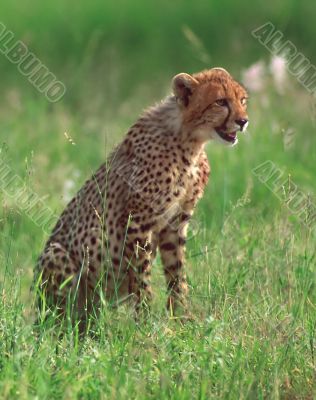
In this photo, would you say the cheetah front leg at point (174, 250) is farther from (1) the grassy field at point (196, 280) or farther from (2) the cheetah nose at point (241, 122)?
(2) the cheetah nose at point (241, 122)

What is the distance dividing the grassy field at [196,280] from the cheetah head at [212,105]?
0.32m

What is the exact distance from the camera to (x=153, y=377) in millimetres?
3670

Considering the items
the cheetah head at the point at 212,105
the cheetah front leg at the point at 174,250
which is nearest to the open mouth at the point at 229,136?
the cheetah head at the point at 212,105

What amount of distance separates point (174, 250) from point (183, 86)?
0.69 m

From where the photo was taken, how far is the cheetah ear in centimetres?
454

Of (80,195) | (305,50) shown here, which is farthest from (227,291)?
(305,50)

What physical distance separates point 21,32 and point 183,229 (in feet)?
21.0

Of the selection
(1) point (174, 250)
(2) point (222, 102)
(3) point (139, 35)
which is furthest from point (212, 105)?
(3) point (139, 35)

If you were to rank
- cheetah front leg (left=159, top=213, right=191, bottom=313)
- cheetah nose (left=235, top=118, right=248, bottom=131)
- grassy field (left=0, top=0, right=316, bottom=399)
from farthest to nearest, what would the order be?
cheetah front leg (left=159, top=213, right=191, bottom=313) → cheetah nose (left=235, top=118, right=248, bottom=131) → grassy field (left=0, top=0, right=316, bottom=399)

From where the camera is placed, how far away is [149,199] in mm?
4543


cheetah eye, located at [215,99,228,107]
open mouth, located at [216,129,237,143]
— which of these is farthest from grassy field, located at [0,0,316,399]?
cheetah eye, located at [215,99,228,107]

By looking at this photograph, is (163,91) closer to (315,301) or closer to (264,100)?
(264,100)

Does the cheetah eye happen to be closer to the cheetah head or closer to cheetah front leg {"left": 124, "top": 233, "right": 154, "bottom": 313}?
the cheetah head

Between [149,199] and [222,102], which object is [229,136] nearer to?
[222,102]
